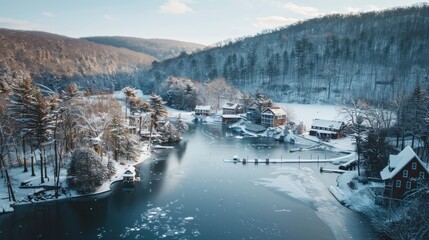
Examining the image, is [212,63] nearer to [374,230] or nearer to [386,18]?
[386,18]

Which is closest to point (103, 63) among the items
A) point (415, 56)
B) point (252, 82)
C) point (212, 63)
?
point (212, 63)

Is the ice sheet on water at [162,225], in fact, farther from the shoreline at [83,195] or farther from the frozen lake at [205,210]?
the shoreline at [83,195]

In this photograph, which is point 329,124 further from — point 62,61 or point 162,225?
point 62,61

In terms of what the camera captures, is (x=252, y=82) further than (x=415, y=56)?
Yes

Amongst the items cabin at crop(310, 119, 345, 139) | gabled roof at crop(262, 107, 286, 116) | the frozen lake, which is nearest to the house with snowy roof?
the frozen lake

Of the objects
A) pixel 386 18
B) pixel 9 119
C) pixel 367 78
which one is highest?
pixel 386 18

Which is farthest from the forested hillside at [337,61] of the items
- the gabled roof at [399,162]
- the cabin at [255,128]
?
the gabled roof at [399,162]
